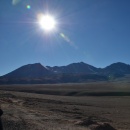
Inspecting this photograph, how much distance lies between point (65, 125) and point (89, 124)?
241 centimetres

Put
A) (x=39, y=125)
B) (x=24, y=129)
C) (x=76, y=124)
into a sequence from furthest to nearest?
1. (x=76, y=124)
2. (x=39, y=125)
3. (x=24, y=129)

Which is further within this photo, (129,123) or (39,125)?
(129,123)

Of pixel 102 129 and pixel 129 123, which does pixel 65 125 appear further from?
pixel 129 123

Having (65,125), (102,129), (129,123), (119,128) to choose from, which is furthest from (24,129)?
(129,123)

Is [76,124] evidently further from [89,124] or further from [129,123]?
[129,123]

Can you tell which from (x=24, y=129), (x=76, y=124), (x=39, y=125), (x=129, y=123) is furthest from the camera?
(x=129, y=123)

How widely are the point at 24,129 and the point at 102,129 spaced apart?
6.36 m

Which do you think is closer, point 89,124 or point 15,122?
point 15,122

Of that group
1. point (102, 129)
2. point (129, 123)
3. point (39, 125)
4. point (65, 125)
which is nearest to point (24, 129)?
point (39, 125)

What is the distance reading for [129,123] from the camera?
32.2 metres

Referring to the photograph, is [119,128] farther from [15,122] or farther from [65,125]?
[15,122]

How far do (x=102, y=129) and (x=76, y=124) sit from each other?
3.50 meters

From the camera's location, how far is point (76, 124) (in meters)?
28.0

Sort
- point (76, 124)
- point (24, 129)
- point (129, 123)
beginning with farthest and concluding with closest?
point (129, 123)
point (76, 124)
point (24, 129)
